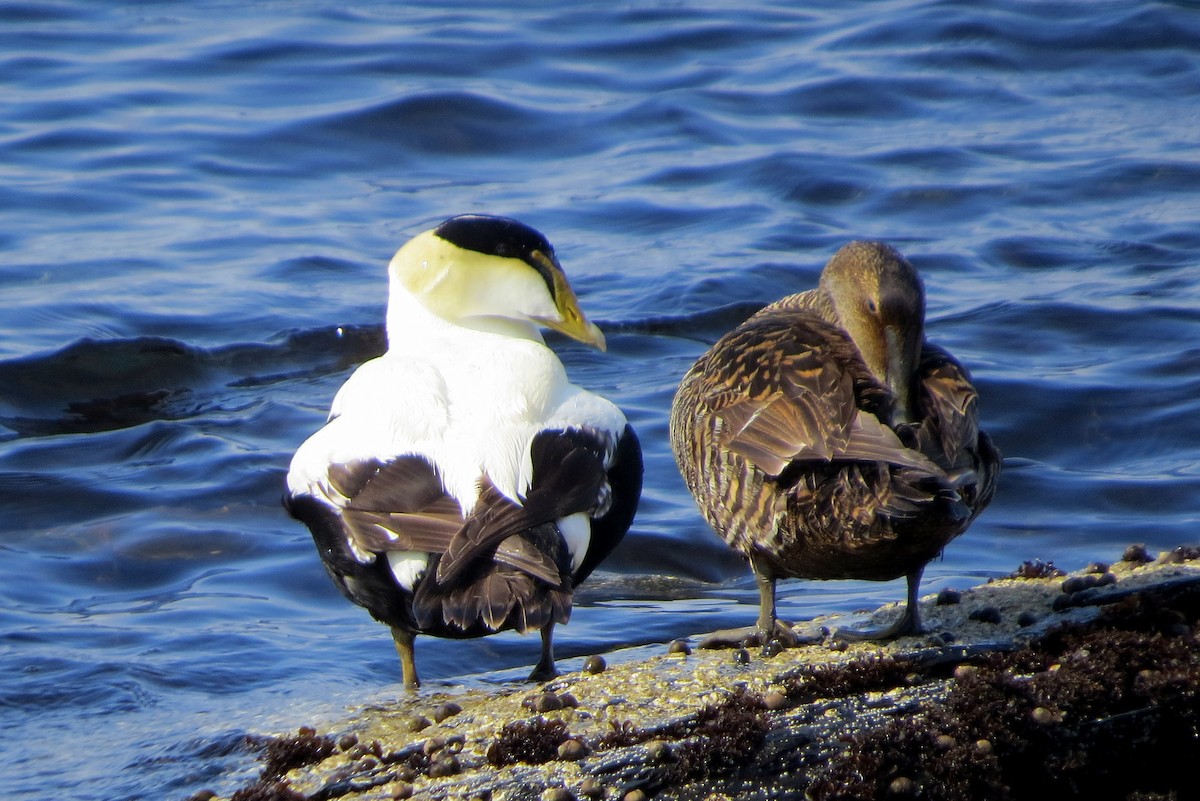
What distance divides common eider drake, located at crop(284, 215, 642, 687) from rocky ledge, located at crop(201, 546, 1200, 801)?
0.32 metres

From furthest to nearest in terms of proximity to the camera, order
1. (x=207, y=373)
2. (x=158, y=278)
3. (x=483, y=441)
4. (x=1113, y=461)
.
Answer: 1. (x=158, y=278)
2. (x=207, y=373)
3. (x=1113, y=461)
4. (x=483, y=441)

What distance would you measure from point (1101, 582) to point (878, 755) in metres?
1.36

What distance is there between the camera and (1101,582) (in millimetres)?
4602

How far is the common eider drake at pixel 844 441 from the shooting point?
3.97m

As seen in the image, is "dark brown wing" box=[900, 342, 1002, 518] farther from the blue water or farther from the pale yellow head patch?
the blue water

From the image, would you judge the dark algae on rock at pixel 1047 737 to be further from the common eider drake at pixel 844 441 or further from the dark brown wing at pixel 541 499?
the dark brown wing at pixel 541 499

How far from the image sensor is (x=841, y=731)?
11.9ft

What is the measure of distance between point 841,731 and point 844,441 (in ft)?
2.38

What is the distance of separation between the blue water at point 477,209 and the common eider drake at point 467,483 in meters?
0.62

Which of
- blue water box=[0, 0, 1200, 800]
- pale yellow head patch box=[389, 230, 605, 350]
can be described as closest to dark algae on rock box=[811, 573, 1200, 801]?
blue water box=[0, 0, 1200, 800]

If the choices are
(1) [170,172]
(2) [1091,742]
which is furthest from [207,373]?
(2) [1091,742]

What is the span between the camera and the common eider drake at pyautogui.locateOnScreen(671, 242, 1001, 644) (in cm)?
397

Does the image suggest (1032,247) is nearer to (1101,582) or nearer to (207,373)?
(207,373)

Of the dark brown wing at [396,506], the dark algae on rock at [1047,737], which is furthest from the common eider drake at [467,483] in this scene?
the dark algae on rock at [1047,737]
